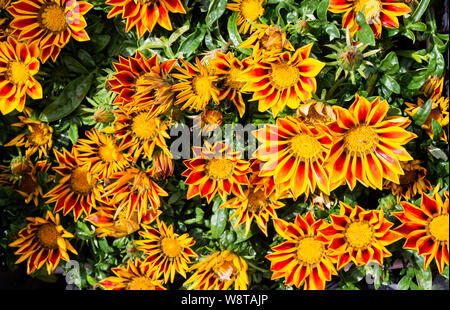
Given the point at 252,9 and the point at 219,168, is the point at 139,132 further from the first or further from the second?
the point at 252,9

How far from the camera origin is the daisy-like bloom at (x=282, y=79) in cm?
90

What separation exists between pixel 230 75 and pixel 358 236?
0.50 m

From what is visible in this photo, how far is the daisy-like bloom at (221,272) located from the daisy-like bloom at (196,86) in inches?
15.8

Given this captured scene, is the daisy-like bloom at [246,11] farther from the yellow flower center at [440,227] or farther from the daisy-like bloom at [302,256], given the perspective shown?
the yellow flower center at [440,227]

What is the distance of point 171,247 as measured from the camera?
1098 millimetres

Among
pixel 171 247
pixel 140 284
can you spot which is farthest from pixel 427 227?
pixel 140 284

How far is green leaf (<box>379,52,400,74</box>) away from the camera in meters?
1.02

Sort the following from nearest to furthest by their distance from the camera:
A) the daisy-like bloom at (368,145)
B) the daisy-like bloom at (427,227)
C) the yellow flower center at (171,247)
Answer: the daisy-like bloom at (368,145) → the daisy-like bloom at (427,227) → the yellow flower center at (171,247)

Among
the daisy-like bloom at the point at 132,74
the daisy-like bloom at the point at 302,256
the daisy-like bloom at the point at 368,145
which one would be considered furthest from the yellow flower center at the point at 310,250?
the daisy-like bloom at the point at 132,74

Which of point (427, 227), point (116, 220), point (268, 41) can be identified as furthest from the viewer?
point (116, 220)

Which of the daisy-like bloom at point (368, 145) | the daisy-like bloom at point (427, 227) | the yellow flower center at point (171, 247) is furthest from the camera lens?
the yellow flower center at point (171, 247)

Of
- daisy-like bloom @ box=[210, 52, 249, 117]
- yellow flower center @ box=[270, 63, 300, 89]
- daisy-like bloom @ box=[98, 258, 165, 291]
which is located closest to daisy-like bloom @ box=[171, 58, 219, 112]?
daisy-like bloom @ box=[210, 52, 249, 117]
